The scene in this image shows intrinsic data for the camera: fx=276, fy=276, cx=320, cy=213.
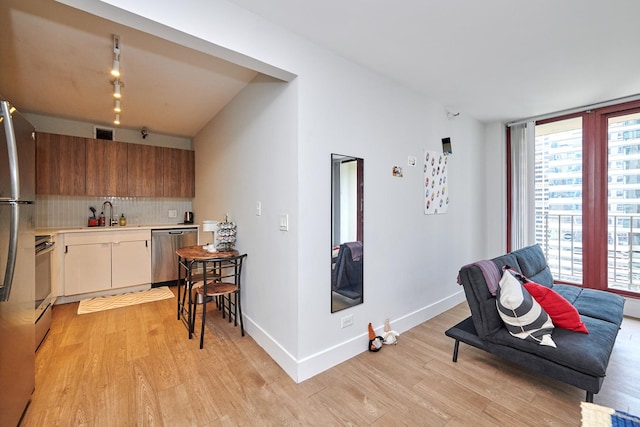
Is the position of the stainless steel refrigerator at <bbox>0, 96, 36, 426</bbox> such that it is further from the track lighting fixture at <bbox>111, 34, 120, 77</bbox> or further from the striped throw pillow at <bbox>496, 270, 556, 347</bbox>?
the striped throw pillow at <bbox>496, 270, 556, 347</bbox>

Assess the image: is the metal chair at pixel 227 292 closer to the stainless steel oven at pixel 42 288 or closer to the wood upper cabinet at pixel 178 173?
the stainless steel oven at pixel 42 288

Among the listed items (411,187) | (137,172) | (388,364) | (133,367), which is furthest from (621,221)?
(137,172)

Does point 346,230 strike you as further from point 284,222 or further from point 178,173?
point 178,173

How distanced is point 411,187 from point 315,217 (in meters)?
1.33

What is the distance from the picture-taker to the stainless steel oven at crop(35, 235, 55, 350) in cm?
246

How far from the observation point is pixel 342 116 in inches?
91.4

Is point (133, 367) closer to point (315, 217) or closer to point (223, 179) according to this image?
point (315, 217)

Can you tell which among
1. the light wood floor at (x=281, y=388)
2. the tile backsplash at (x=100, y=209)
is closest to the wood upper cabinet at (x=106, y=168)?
the tile backsplash at (x=100, y=209)

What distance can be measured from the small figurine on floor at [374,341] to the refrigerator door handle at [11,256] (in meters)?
2.39

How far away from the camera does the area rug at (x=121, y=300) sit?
351cm

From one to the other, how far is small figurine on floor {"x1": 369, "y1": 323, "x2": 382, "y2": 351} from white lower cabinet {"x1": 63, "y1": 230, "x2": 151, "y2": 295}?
3.53 m

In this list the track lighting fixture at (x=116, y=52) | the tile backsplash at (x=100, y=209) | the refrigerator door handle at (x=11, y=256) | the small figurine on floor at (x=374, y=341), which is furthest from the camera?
the tile backsplash at (x=100, y=209)

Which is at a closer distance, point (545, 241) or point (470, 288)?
point (470, 288)

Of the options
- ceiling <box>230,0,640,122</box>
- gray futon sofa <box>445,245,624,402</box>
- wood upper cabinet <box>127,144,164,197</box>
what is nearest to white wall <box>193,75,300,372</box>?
ceiling <box>230,0,640,122</box>
